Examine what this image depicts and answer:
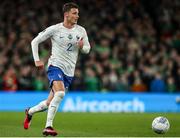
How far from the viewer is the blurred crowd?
1014 inches

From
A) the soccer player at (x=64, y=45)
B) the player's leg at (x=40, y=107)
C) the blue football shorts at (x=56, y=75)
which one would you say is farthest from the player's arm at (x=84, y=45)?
the player's leg at (x=40, y=107)

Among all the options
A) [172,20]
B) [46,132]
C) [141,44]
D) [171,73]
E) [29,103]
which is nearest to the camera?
[46,132]

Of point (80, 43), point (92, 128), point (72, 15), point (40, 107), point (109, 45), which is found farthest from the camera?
point (109, 45)

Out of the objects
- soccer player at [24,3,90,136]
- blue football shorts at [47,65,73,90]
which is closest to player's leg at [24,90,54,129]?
soccer player at [24,3,90,136]

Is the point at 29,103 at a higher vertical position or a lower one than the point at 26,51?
lower

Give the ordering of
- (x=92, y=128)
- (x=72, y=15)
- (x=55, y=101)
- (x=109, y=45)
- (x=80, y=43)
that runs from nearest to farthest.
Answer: (x=55, y=101), (x=80, y=43), (x=72, y=15), (x=92, y=128), (x=109, y=45)

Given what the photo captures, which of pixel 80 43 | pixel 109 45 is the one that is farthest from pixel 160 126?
pixel 109 45

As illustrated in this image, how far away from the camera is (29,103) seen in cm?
2453

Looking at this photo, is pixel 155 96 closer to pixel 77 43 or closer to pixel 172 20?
pixel 172 20

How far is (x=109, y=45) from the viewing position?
28.0 m

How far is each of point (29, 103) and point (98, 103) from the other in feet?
8.51

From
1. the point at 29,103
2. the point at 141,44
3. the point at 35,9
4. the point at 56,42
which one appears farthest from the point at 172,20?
the point at 56,42

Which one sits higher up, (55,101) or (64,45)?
(64,45)

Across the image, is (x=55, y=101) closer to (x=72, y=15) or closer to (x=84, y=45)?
(x=84, y=45)
